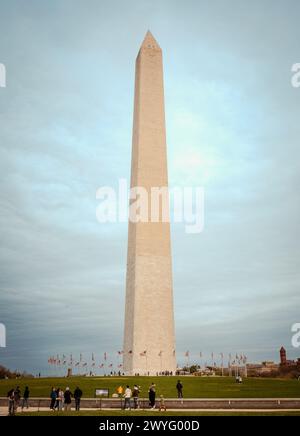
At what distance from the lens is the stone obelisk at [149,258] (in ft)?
169

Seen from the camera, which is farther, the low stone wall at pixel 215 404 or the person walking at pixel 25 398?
the person walking at pixel 25 398

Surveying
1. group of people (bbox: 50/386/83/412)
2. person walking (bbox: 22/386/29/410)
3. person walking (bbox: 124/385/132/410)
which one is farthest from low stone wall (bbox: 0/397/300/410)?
person walking (bbox: 22/386/29/410)

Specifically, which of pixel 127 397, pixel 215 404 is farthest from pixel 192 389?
pixel 127 397

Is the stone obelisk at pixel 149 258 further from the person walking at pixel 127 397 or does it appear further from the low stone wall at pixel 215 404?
the person walking at pixel 127 397

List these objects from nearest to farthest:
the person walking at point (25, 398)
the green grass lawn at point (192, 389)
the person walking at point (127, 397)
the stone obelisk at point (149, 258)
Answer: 1. the person walking at point (127, 397)
2. the person walking at point (25, 398)
3. the green grass lawn at point (192, 389)
4. the stone obelisk at point (149, 258)

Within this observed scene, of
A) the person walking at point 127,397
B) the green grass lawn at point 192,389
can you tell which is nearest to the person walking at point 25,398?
the green grass lawn at point 192,389

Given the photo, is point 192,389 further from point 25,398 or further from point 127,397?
point 25,398

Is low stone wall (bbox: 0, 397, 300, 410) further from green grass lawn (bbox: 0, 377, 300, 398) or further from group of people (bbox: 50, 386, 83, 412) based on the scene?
green grass lawn (bbox: 0, 377, 300, 398)

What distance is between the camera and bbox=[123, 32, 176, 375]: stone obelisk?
51375 millimetres

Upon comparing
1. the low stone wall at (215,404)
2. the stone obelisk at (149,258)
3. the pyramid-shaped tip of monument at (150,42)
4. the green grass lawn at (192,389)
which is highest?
the pyramid-shaped tip of monument at (150,42)

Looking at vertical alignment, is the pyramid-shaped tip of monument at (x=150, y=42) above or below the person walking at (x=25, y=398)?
above

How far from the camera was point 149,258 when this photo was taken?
52.8 meters
